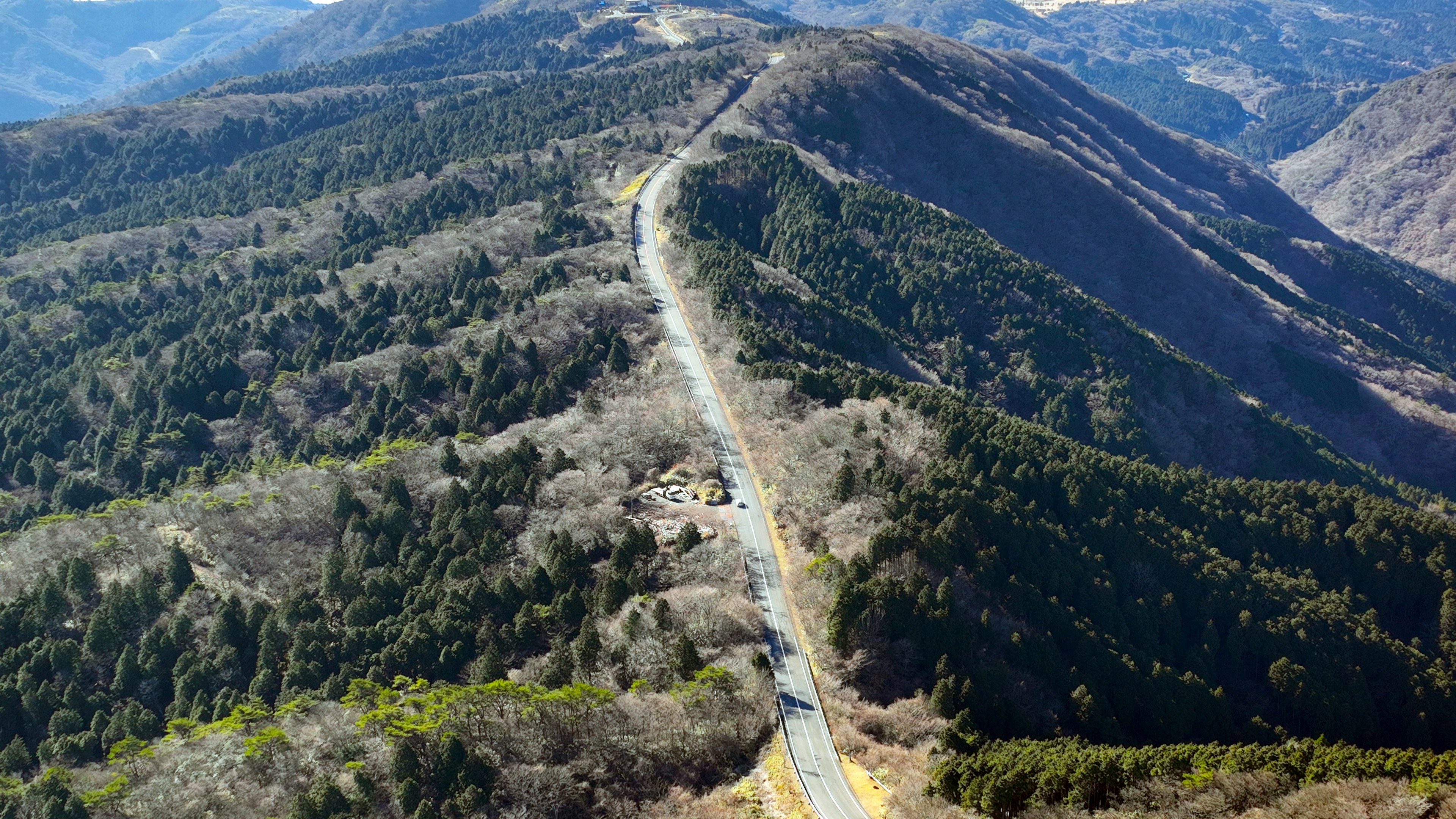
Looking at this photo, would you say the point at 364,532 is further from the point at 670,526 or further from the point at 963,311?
the point at 963,311

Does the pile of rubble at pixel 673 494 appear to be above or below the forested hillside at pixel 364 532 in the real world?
above

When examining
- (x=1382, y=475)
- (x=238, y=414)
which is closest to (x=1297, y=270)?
(x=1382, y=475)

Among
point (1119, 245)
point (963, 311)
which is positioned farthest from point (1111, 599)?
point (1119, 245)

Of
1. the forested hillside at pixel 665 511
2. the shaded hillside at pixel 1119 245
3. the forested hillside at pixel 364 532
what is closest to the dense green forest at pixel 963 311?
the forested hillside at pixel 665 511

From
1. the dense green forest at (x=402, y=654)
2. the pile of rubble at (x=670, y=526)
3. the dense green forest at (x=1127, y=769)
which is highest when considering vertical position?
the dense green forest at (x=1127, y=769)

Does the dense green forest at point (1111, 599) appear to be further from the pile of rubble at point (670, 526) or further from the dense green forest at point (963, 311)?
the dense green forest at point (963, 311)

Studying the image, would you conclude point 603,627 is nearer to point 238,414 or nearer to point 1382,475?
point 238,414

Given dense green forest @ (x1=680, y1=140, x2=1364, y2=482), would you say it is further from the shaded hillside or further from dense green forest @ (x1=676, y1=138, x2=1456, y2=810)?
dense green forest @ (x1=676, y1=138, x2=1456, y2=810)
